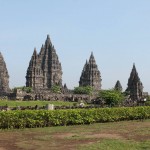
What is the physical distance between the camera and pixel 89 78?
12156 cm

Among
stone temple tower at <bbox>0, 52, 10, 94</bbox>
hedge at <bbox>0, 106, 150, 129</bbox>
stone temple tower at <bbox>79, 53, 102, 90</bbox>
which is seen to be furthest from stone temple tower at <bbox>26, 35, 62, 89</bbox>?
hedge at <bbox>0, 106, 150, 129</bbox>

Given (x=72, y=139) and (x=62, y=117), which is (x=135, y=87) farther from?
(x=72, y=139)

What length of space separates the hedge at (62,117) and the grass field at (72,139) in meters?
1.33

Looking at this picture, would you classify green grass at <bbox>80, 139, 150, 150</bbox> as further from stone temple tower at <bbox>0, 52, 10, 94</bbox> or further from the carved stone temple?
stone temple tower at <bbox>0, 52, 10, 94</bbox>

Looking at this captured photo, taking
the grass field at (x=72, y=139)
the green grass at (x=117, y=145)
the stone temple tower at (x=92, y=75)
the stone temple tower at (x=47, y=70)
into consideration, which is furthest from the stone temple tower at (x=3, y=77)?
the green grass at (x=117, y=145)

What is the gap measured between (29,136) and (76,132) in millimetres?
3557

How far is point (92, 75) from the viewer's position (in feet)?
397

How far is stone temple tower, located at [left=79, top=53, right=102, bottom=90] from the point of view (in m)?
121

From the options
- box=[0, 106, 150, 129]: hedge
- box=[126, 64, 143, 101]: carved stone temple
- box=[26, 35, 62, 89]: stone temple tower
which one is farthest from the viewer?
box=[26, 35, 62, 89]: stone temple tower

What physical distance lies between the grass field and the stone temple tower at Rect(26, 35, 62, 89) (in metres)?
92.3

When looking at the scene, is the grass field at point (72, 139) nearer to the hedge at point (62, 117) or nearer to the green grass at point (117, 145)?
the green grass at point (117, 145)

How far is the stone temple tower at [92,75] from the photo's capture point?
121 m

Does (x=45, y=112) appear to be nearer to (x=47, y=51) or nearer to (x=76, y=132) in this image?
(x=76, y=132)

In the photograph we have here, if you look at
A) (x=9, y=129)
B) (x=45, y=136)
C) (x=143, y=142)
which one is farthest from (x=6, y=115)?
(x=143, y=142)
